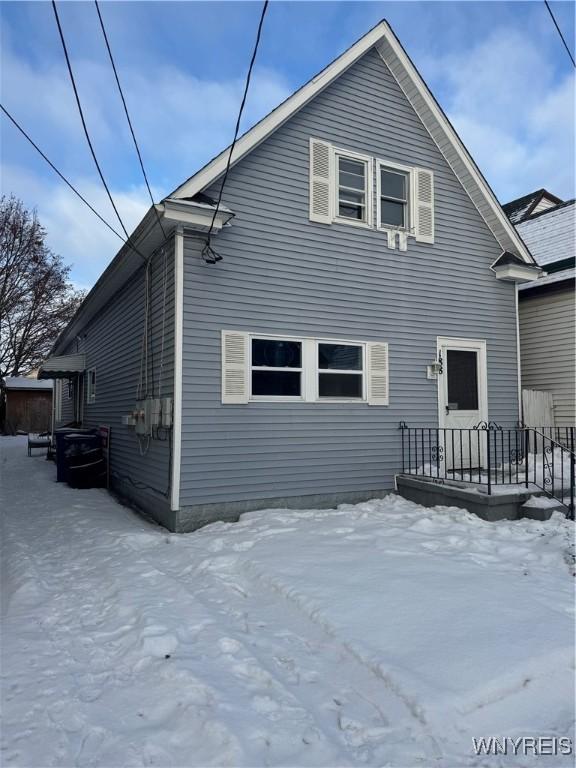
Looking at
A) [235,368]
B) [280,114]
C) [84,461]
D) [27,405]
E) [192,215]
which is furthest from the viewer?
[27,405]

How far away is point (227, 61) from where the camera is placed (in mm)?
6445

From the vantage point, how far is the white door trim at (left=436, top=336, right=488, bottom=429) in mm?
8711

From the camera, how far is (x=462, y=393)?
9.00 m

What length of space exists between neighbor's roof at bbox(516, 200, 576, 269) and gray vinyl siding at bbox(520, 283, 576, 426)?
0.82 m

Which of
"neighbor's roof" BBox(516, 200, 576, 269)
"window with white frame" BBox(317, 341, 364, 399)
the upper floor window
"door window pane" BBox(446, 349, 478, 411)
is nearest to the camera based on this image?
"window with white frame" BBox(317, 341, 364, 399)

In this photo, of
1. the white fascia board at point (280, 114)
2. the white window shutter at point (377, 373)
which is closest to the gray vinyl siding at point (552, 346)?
the white window shutter at point (377, 373)

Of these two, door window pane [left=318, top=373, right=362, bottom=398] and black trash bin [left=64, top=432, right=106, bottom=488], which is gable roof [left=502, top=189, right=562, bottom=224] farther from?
black trash bin [left=64, top=432, right=106, bottom=488]

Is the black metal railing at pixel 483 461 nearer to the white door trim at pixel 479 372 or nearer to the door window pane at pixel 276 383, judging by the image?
the white door trim at pixel 479 372

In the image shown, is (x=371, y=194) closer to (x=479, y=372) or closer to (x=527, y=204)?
(x=479, y=372)

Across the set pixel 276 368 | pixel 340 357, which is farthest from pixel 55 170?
pixel 340 357

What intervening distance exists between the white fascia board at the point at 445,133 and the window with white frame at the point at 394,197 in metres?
1.00

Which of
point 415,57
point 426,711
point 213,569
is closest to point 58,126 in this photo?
point 415,57

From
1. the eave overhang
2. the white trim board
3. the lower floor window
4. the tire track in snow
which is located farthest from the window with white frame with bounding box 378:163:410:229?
the tire track in snow

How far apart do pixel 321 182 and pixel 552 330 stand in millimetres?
5984
